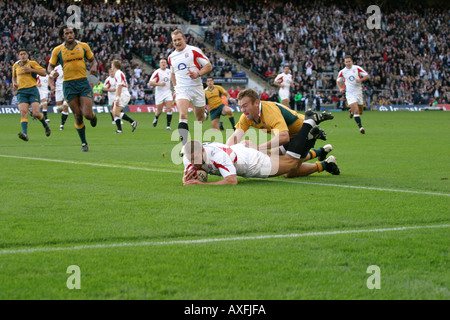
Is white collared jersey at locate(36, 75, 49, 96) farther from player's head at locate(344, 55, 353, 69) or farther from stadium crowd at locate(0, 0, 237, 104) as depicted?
player's head at locate(344, 55, 353, 69)

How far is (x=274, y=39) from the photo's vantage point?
50594 millimetres

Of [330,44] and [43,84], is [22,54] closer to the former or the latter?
[43,84]

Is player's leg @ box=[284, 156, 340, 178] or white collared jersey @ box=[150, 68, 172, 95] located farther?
white collared jersey @ box=[150, 68, 172, 95]

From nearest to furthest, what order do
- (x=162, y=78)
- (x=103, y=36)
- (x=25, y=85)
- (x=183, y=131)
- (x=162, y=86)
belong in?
1. (x=183, y=131)
2. (x=25, y=85)
3. (x=162, y=78)
4. (x=162, y=86)
5. (x=103, y=36)

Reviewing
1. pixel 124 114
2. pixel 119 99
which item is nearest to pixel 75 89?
pixel 119 99

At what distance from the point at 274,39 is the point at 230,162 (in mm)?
43781

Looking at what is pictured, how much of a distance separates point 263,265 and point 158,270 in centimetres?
69

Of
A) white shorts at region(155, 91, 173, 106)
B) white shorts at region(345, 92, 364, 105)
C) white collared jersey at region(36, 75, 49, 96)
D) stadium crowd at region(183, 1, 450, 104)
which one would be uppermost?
stadium crowd at region(183, 1, 450, 104)

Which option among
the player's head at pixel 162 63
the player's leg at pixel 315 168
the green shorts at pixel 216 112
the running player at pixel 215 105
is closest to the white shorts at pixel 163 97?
the player's head at pixel 162 63

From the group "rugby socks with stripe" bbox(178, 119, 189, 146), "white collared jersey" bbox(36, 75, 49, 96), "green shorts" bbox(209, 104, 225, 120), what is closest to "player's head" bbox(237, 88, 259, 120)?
"rugby socks with stripe" bbox(178, 119, 189, 146)

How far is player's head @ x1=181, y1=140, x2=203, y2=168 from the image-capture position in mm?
7883

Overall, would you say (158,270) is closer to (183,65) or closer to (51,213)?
(51,213)
